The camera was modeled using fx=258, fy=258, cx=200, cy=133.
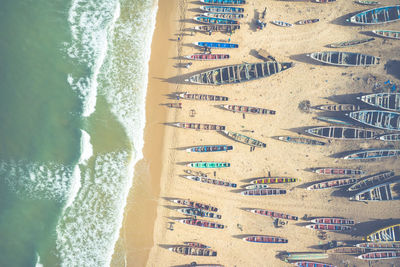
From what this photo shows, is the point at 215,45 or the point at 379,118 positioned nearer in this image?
the point at 379,118

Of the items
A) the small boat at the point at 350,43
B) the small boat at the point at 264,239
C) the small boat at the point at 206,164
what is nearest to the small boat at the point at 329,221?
the small boat at the point at 264,239

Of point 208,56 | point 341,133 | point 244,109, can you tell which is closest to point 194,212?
point 244,109

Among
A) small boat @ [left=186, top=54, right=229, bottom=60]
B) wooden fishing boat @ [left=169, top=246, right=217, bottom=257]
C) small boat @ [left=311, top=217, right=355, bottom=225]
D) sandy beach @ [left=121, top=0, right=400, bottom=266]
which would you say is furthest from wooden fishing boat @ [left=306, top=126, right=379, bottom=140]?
wooden fishing boat @ [left=169, top=246, right=217, bottom=257]

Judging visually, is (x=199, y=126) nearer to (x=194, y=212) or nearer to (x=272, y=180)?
(x=194, y=212)

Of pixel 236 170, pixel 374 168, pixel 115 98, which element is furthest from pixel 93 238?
pixel 374 168

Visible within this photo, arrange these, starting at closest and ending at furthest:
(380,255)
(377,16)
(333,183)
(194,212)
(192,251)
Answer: (192,251) → (194,212) → (380,255) → (333,183) → (377,16)

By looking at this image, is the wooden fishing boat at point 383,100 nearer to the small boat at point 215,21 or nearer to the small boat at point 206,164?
the small boat at point 215,21

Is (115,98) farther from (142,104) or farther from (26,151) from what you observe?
(26,151)
